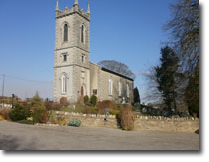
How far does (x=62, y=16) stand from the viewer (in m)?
30.0

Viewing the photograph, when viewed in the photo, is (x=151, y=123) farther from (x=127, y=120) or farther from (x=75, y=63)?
(x=75, y=63)

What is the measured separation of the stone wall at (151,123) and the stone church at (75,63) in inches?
508

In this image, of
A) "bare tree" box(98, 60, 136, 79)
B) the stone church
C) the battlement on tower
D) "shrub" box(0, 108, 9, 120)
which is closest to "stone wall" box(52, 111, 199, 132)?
"shrub" box(0, 108, 9, 120)

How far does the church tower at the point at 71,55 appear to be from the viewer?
27.4 meters

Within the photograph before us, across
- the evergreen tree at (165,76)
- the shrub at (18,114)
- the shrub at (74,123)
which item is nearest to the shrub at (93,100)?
the evergreen tree at (165,76)

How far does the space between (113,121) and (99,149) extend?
744 cm

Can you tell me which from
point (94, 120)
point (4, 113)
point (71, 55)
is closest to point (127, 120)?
point (94, 120)

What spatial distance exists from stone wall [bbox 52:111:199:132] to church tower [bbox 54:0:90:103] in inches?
511

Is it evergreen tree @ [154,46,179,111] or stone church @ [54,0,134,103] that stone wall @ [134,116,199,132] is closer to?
evergreen tree @ [154,46,179,111]

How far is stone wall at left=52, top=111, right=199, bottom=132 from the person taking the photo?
12.3 metres

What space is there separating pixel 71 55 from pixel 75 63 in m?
1.44

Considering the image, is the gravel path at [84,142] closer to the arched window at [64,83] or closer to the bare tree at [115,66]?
the arched window at [64,83]

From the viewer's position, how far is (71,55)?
92.0 ft
